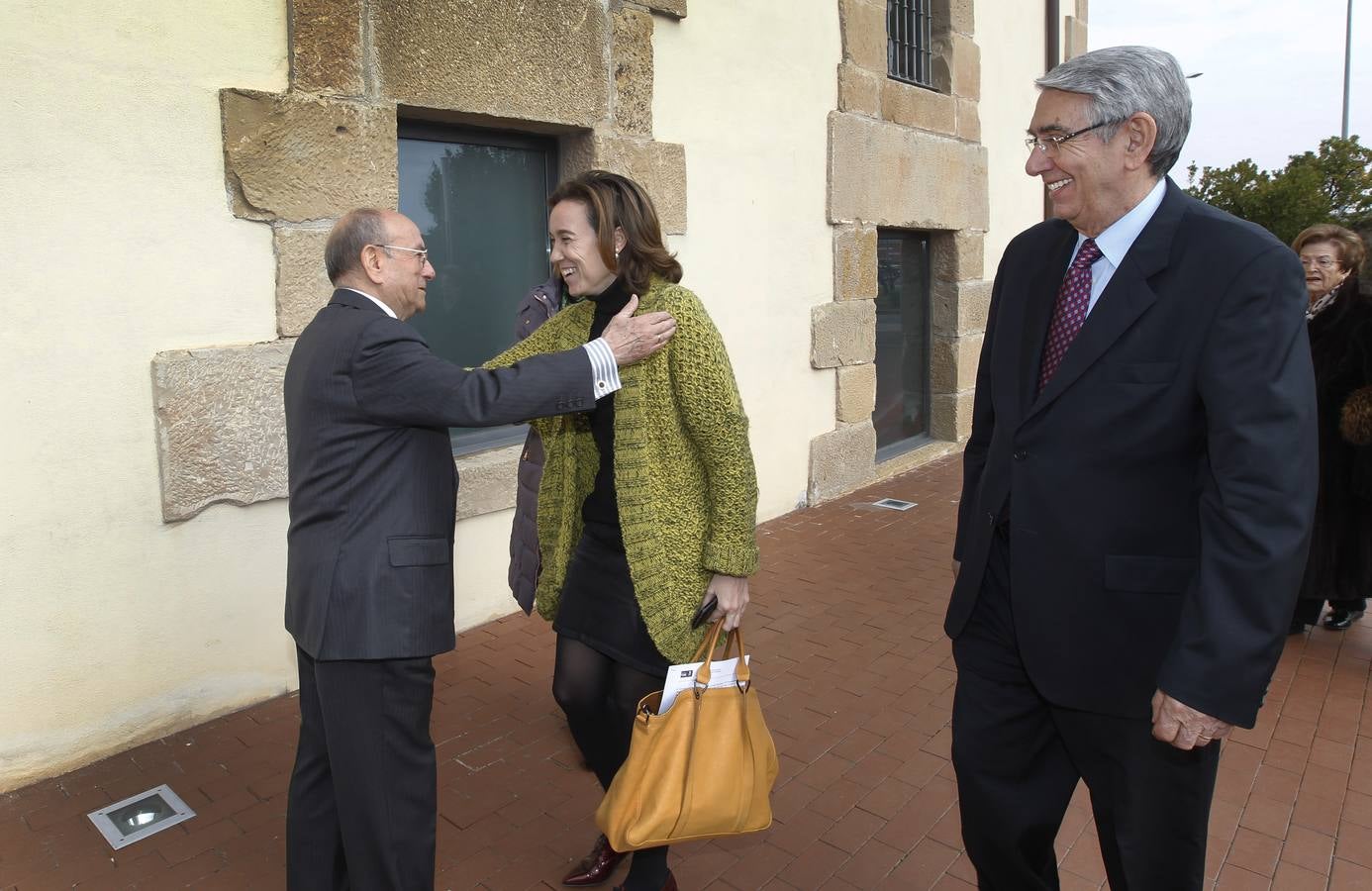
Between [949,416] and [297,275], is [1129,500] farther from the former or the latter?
[949,416]

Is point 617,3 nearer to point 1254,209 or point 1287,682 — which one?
point 1287,682

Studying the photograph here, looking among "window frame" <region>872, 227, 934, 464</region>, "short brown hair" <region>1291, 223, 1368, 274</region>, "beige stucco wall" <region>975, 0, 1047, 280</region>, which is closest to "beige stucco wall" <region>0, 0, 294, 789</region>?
"short brown hair" <region>1291, 223, 1368, 274</region>

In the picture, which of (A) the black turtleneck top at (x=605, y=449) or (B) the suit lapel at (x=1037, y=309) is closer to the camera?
(B) the suit lapel at (x=1037, y=309)

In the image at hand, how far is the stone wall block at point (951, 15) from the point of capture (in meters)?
8.09

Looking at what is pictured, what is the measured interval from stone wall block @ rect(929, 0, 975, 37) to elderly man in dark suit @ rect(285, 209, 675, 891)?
23.4 ft

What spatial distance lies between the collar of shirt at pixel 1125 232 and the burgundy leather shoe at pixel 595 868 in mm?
1932

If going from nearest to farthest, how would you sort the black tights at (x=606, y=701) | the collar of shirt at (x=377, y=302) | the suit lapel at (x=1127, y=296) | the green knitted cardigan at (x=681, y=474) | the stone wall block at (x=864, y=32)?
the suit lapel at (x=1127, y=296) < the collar of shirt at (x=377, y=302) < the green knitted cardigan at (x=681, y=474) < the black tights at (x=606, y=701) < the stone wall block at (x=864, y=32)

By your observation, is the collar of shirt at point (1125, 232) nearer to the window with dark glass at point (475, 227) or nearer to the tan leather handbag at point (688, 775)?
the tan leather handbag at point (688, 775)

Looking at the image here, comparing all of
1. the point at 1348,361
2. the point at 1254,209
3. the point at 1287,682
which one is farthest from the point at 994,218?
the point at 1254,209

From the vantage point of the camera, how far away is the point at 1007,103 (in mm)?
9266

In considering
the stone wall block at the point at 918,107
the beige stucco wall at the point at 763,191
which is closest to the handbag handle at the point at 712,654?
the beige stucco wall at the point at 763,191

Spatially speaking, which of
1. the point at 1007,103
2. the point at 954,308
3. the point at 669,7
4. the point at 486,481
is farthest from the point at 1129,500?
the point at 1007,103

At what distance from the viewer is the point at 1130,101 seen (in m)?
1.77

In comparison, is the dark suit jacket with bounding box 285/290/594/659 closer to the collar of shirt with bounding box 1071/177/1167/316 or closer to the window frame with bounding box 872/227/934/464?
the collar of shirt with bounding box 1071/177/1167/316
